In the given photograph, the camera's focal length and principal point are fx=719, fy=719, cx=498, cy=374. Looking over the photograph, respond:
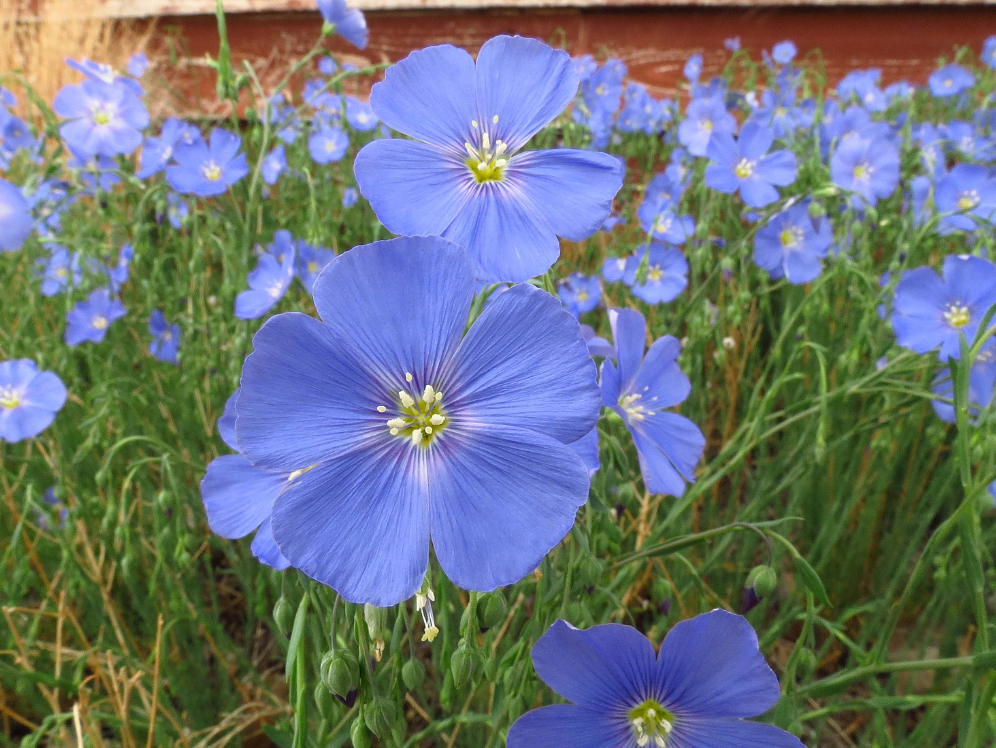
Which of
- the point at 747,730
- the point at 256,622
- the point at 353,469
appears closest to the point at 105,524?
the point at 256,622

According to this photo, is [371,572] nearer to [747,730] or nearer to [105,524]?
[747,730]

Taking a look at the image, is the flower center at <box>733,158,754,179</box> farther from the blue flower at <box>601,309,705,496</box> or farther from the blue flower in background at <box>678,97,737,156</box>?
the blue flower at <box>601,309,705,496</box>

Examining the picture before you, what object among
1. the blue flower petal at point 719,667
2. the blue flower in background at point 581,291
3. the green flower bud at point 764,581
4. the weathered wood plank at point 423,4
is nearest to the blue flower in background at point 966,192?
the blue flower in background at point 581,291

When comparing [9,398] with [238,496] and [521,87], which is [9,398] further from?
[521,87]

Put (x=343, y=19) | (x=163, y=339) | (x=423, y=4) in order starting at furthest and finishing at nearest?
(x=423, y=4), (x=163, y=339), (x=343, y=19)

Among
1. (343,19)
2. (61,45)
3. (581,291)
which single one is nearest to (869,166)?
(581,291)

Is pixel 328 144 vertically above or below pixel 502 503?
above

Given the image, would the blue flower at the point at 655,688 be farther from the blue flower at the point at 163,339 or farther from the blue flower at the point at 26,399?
the blue flower at the point at 163,339

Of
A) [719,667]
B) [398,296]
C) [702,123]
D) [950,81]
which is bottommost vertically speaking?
[719,667]
